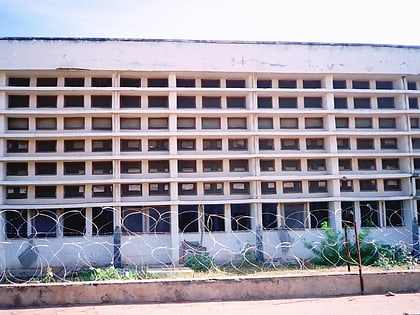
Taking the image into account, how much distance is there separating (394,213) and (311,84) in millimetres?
6269

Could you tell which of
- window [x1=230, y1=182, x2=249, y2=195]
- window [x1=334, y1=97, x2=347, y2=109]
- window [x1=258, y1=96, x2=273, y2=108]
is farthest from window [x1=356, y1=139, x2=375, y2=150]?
window [x1=230, y1=182, x2=249, y2=195]

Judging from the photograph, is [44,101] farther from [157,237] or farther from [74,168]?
[157,237]

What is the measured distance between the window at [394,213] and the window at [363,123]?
3.26 meters

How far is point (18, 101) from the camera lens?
587 inches

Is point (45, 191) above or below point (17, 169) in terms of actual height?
below

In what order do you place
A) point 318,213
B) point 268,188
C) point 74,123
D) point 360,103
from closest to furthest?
point 74,123 → point 268,188 → point 318,213 → point 360,103

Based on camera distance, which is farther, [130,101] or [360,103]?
[360,103]

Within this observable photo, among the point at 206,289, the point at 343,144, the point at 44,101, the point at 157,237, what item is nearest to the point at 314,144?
the point at 343,144

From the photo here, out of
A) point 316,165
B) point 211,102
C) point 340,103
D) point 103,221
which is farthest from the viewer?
point 340,103

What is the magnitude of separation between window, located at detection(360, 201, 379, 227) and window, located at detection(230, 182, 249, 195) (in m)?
4.74

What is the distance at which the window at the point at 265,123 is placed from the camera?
52.1 feet

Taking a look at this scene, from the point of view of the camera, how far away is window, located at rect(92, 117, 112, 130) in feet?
49.5

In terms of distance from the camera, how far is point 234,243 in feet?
48.8

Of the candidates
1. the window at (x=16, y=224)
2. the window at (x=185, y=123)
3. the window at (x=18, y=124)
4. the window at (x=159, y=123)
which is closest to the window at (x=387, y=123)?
the window at (x=185, y=123)
